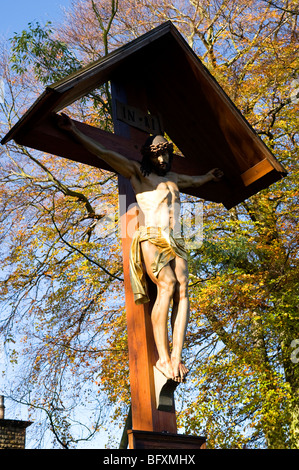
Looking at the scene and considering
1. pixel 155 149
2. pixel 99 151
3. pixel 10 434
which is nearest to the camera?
pixel 99 151

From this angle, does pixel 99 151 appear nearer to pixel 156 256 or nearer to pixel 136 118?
pixel 136 118

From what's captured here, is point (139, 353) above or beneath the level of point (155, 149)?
beneath

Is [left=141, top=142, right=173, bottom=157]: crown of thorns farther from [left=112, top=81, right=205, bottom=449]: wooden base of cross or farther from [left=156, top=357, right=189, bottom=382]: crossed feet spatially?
[left=156, top=357, right=189, bottom=382]: crossed feet

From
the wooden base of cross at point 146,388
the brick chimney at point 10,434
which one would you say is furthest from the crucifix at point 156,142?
the brick chimney at point 10,434

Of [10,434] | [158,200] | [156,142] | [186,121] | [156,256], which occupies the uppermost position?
[10,434]

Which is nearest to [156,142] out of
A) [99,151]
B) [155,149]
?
[155,149]

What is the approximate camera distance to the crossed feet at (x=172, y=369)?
452 cm

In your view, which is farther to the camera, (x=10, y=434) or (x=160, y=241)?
(x=10, y=434)

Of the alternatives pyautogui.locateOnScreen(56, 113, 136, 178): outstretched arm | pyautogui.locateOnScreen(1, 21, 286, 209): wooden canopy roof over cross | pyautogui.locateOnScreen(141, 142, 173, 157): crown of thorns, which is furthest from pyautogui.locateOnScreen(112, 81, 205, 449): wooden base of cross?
pyautogui.locateOnScreen(1, 21, 286, 209): wooden canopy roof over cross

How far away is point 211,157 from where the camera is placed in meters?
6.12

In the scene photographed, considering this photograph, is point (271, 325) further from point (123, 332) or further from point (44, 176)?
point (44, 176)

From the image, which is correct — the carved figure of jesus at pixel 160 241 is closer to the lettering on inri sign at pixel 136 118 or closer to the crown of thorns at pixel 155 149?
the crown of thorns at pixel 155 149

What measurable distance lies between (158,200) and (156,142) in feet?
1.62

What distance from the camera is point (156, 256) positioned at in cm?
480
